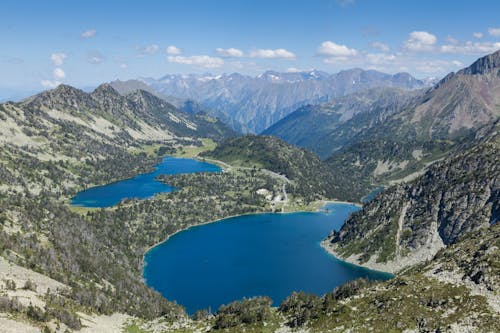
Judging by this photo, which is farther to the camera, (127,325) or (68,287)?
(68,287)

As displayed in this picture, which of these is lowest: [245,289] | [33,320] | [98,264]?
[245,289]

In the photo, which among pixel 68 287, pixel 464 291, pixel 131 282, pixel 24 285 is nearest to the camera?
pixel 464 291

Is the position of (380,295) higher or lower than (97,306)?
higher

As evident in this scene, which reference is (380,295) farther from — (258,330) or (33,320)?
(33,320)

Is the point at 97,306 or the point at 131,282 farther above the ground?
the point at 97,306

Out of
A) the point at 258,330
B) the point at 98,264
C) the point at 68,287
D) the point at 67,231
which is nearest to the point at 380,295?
the point at 258,330

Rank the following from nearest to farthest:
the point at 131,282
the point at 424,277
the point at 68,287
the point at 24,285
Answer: the point at 24,285, the point at 424,277, the point at 68,287, the point at 131,282

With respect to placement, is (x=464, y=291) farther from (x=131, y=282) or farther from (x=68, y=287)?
(x=131, y=282)

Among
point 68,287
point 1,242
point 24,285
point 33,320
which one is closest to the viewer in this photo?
point 33,320

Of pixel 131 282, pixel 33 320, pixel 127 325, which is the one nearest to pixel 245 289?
pixel 131 282
